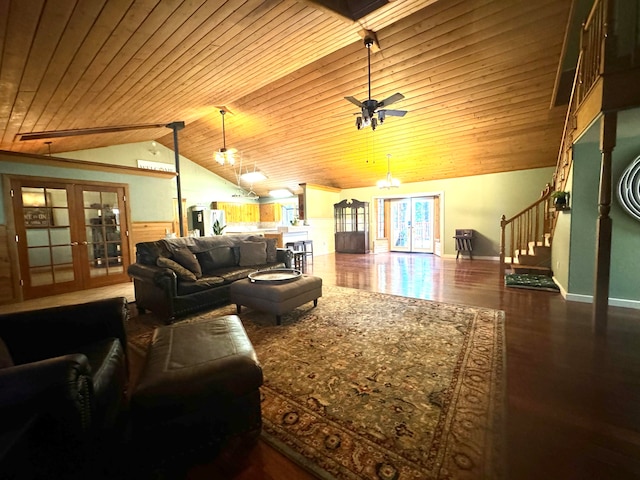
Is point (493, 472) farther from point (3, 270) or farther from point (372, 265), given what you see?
point (3, 270)

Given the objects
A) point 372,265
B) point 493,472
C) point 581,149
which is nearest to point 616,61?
point 581,149

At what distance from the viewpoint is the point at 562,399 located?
5.41 ft

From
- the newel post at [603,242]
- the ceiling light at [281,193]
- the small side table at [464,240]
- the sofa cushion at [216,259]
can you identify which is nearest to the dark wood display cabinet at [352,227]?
the ceiling light at [281,193]

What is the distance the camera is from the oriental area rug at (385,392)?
1.26 metres

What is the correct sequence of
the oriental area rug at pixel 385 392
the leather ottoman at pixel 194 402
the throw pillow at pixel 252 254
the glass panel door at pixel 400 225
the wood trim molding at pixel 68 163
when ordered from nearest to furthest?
1. the leather ottoman at pixel 194 402
2. the oriental area rug at pixel 385 392
3. the wood trim molding at pixel 68 163
4. the throw pillow at pixel 252 254
5. the glass panel door at pixel 400 225

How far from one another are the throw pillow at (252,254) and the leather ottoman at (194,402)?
272cm

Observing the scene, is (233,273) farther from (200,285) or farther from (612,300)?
(612,300)

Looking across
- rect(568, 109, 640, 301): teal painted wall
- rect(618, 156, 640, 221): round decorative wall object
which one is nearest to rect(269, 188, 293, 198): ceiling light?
rect(568, 109, 640, 301): teal painted wall

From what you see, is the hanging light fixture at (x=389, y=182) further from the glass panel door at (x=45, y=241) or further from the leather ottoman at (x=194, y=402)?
the glass panel door at (x=45, y=241)

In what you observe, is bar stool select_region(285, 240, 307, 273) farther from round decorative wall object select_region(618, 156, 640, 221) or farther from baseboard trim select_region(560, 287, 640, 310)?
round decorative wall object select_region(618, 156, 640, 221)

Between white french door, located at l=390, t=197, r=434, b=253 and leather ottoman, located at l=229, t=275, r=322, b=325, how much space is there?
255 inches

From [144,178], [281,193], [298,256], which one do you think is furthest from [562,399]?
[281,193]

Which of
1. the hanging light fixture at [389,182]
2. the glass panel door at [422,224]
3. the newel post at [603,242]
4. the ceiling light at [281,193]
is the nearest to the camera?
the newel post at [603,242]

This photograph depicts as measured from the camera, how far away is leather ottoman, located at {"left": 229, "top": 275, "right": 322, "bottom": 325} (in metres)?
2.86
